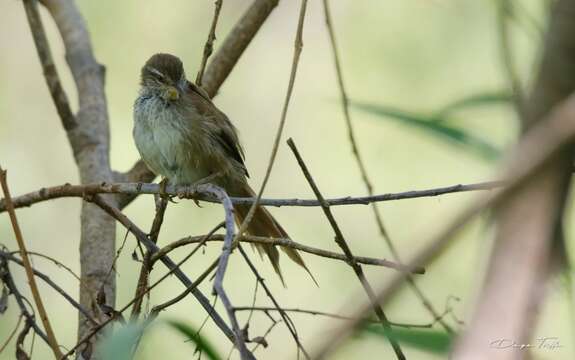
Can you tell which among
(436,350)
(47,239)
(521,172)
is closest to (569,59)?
(521,172)

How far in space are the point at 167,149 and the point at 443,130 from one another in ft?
9.02

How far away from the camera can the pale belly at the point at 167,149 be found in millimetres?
4086

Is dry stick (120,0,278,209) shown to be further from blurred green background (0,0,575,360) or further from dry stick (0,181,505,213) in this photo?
blurred green background (0,0,575,360)

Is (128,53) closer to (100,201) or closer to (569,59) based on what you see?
(100,201)

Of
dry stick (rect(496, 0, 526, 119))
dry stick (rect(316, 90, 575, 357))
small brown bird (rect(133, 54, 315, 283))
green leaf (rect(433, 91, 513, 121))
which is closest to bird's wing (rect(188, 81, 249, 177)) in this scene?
small brown bird (rect(133, 54, 315, 283))

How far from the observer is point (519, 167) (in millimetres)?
548

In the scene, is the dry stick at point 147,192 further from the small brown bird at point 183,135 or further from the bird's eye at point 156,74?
the bird's eye at point 156,74

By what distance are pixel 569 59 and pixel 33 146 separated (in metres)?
6.50

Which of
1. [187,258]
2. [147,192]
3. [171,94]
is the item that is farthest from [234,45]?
[187,258]

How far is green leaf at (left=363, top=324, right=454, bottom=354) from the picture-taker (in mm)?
1196

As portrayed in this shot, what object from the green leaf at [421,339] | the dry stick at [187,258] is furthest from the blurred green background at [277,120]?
the green leaf at [421,339]

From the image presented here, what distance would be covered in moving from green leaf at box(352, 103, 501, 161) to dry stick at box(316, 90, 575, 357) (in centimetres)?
83

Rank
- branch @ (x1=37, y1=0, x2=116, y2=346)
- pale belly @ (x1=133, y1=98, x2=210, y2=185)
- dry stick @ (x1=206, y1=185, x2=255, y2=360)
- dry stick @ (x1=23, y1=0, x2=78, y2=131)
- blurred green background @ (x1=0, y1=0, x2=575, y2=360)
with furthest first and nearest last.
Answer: blurred green background @ (x1=0, y1=0, x2=575, y2=360)
dry stick @ (x1=23, y1=0, x2=78, y2=131)
pale belly @ (x1=133, y1=98, x2=210, y2=185)
branch @ (x1=37, y1=0, x2=116, y2=346)
dry stick @ (x1=206, y1=185, x2=255, y2=360)

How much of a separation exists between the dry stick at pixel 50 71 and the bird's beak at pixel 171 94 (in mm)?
460
